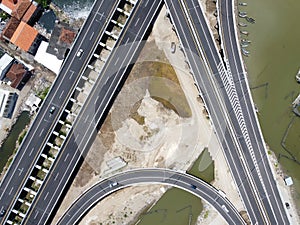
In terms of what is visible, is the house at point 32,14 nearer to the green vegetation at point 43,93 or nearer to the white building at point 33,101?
the green vegetation at point 43,93

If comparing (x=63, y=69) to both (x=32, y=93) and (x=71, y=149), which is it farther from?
(x=71, y=149)

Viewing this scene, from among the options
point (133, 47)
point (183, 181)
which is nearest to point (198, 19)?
point (133, 47)

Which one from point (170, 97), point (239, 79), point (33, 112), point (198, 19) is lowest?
point (33, 112)

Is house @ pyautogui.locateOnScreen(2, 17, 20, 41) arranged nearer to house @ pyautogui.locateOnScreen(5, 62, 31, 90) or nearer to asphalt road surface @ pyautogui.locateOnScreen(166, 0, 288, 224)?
house @ pyautogui.locateOnScreen(5, 62, 31, 90)

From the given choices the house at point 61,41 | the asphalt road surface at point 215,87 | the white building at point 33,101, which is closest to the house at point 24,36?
the house at point 61,41

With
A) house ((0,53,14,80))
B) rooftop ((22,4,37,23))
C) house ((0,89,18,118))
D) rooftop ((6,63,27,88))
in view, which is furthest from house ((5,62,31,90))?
rooftop ((22,4,37,23))

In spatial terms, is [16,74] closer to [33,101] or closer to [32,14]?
[33,101]
